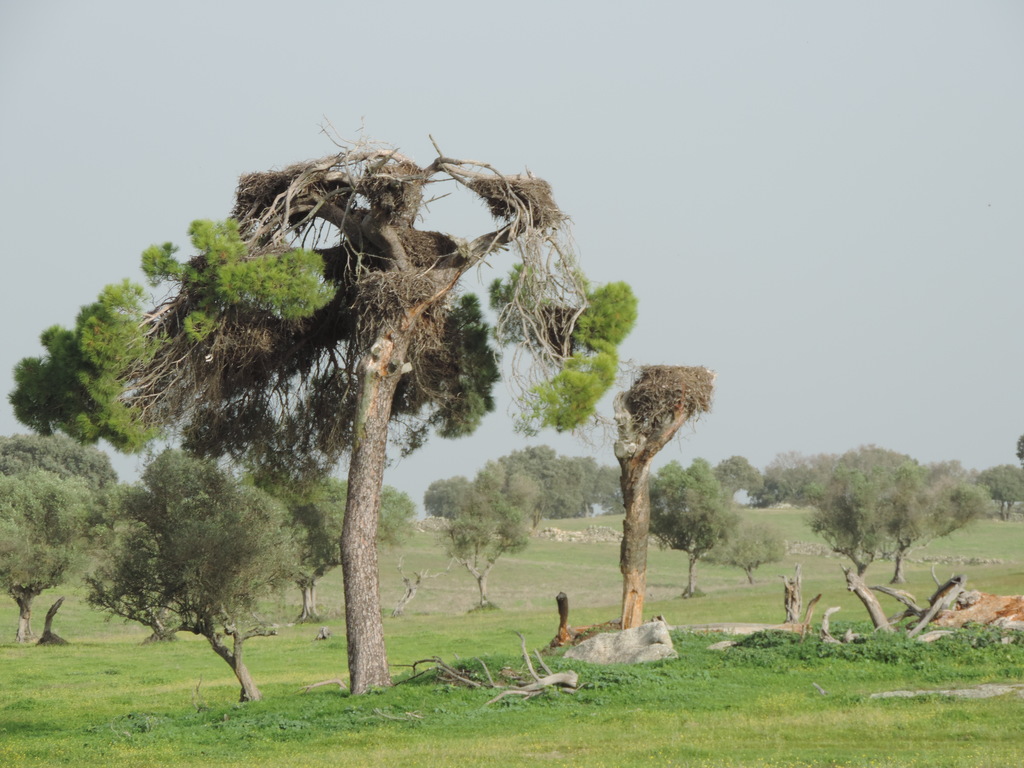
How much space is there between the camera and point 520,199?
74.4 feet

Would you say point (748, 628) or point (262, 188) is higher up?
point (262, 188)

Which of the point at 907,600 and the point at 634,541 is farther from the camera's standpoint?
the point at 634,541

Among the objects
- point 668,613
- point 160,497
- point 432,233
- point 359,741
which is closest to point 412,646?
point 668,613

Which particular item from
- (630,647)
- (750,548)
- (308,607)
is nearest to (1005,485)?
(750,548)

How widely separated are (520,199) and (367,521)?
802 cm

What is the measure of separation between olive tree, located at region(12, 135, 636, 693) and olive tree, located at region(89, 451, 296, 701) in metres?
1.39

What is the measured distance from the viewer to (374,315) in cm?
2089

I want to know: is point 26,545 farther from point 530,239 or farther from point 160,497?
point 530,239

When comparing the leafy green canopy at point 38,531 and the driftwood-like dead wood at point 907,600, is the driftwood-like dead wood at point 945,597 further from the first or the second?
the leafy green canopy at point 38,531

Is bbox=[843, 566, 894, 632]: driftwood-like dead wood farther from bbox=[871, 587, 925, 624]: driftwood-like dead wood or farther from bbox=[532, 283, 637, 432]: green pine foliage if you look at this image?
bbox=[532, 283, 637, 432]: green pine foliage

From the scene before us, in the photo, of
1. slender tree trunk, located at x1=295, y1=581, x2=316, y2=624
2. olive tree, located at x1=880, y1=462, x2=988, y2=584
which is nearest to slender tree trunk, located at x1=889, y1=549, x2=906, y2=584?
olive tree, located at x1=880, y1=462, x2=988, y2=584

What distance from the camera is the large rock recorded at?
18938mm

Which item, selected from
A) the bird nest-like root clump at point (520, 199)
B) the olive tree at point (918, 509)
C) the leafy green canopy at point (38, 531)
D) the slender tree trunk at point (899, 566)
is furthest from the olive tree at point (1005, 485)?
the bird nest-like root clump at point (520, 199)

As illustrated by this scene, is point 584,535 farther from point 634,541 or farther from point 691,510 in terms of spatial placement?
point 634,541
